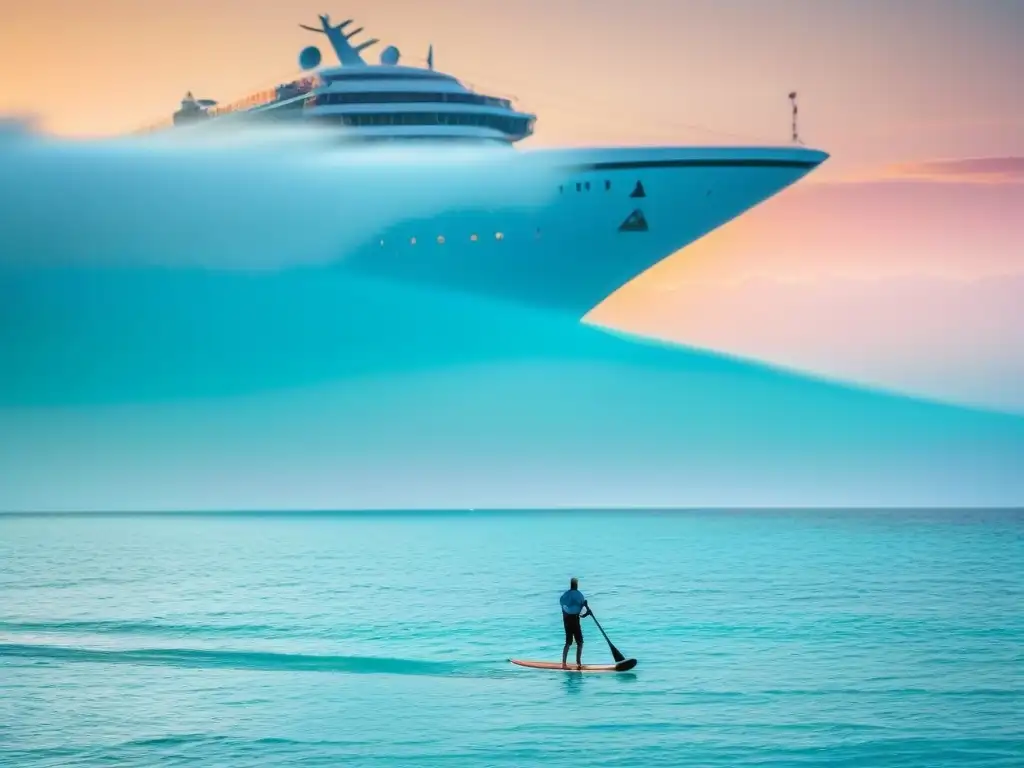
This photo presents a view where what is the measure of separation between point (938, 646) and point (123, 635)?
11.8 metres

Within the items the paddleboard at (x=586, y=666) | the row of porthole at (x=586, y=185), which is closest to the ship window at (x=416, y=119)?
the row of porthole at (x=586, y=185)

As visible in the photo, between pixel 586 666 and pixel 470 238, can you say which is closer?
pixel 586 666

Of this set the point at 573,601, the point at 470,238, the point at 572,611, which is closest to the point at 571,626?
the point at 572,611

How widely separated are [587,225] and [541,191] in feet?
6.33

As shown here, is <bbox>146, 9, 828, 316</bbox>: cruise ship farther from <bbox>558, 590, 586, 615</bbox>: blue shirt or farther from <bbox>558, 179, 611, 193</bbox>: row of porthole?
<bbox>558, 590, 586, 615</bbox>: blue shirt

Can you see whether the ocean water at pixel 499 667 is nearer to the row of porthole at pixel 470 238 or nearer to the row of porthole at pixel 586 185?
the row of porthole at pixel 586 185

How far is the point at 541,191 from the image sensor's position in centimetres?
5925

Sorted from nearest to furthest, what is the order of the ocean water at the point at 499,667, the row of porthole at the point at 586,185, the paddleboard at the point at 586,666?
the ocean water at the point at 499,667 < the paddleboard at the point at 586,666 < the row of porthole at the point at 586,185

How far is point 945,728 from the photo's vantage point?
18.3 metres

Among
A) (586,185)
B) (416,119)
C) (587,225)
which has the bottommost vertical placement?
(587,225)

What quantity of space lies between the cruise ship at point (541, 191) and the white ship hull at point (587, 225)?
0.04 m

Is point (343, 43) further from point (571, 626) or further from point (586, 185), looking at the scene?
point (571, 626)

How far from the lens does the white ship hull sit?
57312 mm

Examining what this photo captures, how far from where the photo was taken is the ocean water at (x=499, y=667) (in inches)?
691
